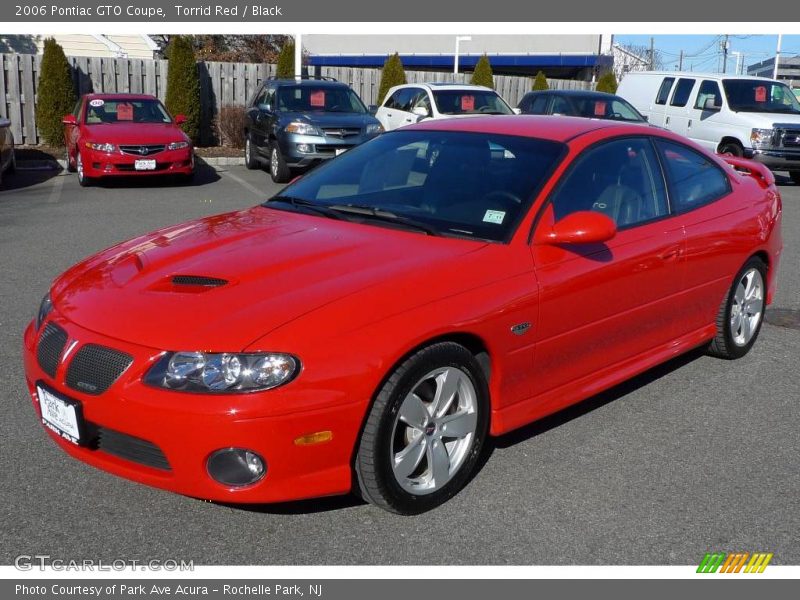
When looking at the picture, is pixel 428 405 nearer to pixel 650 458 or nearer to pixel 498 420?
pixel 498 420

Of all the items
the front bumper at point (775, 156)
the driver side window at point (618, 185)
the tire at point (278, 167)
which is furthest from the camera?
the front bumper at point (775, 156)

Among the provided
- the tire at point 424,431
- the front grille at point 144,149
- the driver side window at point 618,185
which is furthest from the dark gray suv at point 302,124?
the tire at point 424,431

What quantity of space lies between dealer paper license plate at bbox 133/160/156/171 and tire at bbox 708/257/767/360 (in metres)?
10.2

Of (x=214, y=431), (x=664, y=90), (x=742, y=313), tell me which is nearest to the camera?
(x=214, y=431)

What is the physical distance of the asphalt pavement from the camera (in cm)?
349

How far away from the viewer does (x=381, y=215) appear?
452cm

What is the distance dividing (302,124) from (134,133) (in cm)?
264

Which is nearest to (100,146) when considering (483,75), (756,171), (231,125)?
(231,125)

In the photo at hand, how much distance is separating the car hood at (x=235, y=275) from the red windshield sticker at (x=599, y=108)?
504 inches

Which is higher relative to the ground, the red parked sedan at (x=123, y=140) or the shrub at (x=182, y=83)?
the shrub at (x=182, y=83)

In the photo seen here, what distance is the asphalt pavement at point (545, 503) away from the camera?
11.5ft

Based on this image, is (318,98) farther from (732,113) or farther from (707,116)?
(732,113)

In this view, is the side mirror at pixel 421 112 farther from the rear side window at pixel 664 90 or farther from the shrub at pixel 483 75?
the shrub at pixel 483 75

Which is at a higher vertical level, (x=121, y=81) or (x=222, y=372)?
(x=121, y=81)
